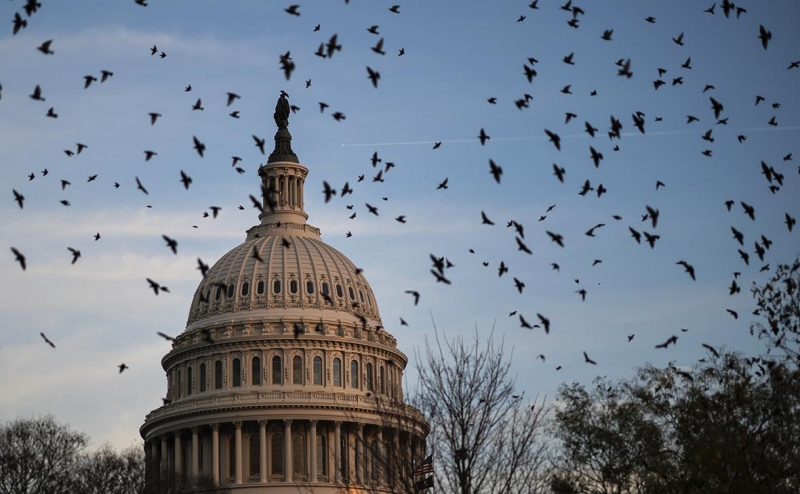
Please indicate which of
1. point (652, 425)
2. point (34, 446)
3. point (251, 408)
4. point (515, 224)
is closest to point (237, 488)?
point (251, 408)

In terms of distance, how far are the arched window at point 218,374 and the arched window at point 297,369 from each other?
7.34 m

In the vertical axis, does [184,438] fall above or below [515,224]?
above

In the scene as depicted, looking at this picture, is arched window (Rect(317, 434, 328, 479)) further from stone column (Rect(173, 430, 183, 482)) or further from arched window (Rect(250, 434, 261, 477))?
stone column (Rect(173, 430, 183, 482))

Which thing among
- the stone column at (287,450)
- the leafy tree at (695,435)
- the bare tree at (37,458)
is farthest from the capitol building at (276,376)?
the leafy tree at (695,435)

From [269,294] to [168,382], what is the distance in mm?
14403

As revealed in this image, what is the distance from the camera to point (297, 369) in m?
160

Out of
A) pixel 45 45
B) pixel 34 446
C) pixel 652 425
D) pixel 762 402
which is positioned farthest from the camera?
pixel 34 446

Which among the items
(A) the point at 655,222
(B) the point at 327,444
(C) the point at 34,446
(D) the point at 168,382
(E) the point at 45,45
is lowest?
(A) the point at 655,222

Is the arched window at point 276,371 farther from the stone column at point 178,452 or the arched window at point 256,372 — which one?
the stone column at point 178,452

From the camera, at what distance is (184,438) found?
16012cm

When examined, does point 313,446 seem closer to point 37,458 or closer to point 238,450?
point 238,450

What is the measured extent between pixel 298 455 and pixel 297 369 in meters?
8.68

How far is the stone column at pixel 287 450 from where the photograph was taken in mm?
153500

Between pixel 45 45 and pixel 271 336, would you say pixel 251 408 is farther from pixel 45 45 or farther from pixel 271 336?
pixel 45 45
